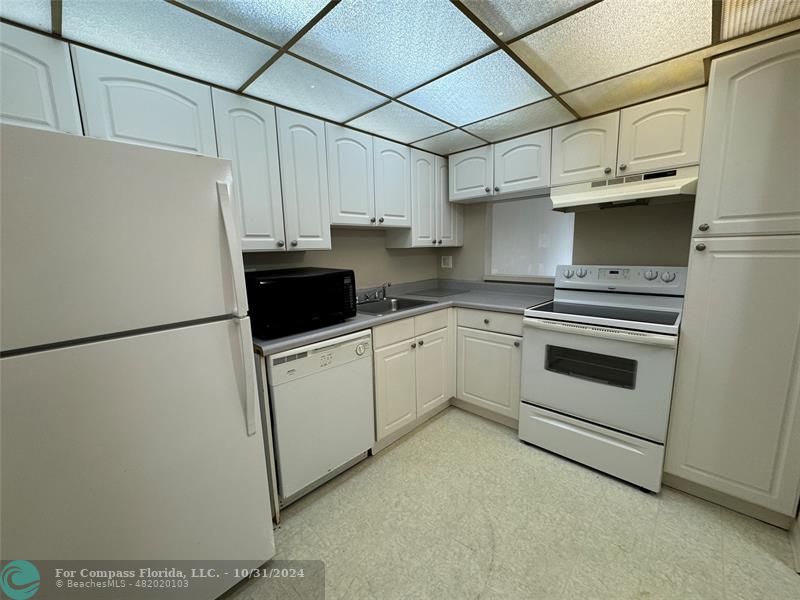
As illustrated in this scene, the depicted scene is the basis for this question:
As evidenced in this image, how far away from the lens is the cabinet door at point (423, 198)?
2611mm

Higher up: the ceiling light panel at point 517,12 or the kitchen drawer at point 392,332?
the ceiling light panel at point 517,12

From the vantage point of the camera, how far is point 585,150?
2078mm

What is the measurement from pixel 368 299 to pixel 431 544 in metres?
1.70

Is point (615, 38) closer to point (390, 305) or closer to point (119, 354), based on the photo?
point (390, 305)

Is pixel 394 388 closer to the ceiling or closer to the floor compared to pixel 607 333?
closer to the floor

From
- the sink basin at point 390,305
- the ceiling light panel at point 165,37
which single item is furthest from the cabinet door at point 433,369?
the ceiling light panel at point 165,37

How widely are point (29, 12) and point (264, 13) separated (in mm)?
763

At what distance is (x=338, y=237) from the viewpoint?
2512 mm

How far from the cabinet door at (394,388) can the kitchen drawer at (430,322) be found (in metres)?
0.12

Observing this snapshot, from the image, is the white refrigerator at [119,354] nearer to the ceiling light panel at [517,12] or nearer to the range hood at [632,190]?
the ceiling light panel at [517,12]

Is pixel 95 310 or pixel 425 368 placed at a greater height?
pixel 95 310

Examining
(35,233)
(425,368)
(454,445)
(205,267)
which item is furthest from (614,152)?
(35,233)

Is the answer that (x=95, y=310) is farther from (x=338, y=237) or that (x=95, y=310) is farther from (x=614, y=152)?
(x=614, y=152)

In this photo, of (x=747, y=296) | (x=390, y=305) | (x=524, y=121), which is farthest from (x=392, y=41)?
(x=747, y=296)
